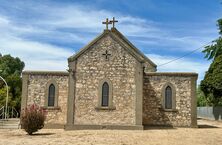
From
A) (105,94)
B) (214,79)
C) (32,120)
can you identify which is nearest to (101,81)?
(105,94)

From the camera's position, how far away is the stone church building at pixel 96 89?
77.1 ft

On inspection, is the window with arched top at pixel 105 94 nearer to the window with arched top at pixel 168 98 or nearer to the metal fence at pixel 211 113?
the window with arched top at pixel 168 98

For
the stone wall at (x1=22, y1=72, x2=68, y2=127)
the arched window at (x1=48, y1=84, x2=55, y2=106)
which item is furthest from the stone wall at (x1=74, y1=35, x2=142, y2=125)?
the arched window at (x1=48, y1=84, x2=55, y2=106)

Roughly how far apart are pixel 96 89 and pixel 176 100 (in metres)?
6.81

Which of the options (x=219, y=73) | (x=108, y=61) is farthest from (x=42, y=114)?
(x=219, y=73)

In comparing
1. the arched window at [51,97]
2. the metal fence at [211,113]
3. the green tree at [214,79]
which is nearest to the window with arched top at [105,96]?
the arched window at [51,97]

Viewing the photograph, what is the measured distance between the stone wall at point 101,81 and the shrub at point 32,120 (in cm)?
360

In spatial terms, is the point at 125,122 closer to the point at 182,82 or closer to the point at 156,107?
the point at 156,107

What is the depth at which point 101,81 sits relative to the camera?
2381 centimetres

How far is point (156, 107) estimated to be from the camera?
25906mm

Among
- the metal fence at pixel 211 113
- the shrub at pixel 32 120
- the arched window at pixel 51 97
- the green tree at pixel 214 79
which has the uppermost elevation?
the green tree at pixel 214 79

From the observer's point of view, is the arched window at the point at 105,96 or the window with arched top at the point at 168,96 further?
the window with arched top at the point at 168,96

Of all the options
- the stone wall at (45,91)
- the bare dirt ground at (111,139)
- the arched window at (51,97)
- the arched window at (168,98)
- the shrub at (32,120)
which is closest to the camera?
the bare dirt ground at (111,139)

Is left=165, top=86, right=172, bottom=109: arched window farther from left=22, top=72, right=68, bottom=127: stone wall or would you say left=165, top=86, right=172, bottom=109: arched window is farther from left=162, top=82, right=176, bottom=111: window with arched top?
left=22, top=72, right=68, bottom=127: stone wall
